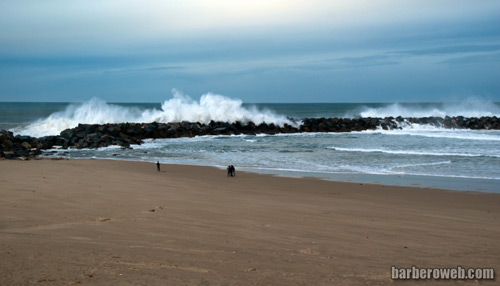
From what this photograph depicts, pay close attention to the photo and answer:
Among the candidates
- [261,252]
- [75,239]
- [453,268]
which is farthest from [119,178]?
[453,268]

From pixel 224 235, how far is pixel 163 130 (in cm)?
2382

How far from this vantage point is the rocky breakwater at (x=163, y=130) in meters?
20.0

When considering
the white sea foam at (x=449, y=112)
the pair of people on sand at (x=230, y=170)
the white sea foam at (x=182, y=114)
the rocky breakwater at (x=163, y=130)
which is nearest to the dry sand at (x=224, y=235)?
the pair of people on sand at (x=230, y=170)

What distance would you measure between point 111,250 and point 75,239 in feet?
1.83

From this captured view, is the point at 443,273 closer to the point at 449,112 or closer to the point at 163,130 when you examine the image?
the point at 163,130

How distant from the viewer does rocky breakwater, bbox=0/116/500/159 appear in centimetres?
2005

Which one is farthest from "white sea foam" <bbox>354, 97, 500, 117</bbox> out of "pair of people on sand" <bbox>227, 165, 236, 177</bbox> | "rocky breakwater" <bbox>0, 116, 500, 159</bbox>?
"pair of people on sand" <bbox>227, 165, 236, 177</bbox>

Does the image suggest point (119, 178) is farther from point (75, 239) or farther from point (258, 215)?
point (75, 239)

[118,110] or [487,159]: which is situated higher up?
[118,110]

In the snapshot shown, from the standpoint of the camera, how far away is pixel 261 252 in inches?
176

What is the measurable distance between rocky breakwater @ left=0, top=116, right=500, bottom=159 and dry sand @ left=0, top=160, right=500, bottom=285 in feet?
32.5

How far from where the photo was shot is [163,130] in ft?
93.1

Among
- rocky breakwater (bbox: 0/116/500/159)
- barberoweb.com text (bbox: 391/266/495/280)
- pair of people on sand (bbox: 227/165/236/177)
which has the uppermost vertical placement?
rocky breakwater (bbox: 0/116/500/159)

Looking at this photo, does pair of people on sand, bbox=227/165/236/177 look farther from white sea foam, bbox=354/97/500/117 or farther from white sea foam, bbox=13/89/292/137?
white sea foam, bbox=354/97/500/117
